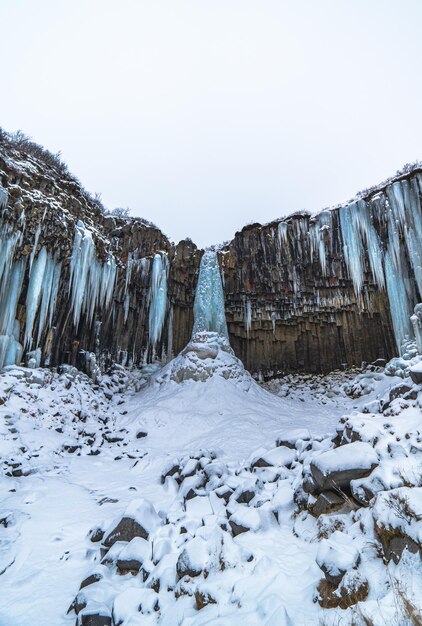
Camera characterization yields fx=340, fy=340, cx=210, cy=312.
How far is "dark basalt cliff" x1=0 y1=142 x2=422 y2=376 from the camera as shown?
11.0 metres

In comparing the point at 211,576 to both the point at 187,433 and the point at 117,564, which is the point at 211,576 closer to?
the point at 117,564

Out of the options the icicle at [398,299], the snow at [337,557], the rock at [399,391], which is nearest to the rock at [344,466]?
the snow at [337,557]

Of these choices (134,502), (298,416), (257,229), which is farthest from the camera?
(257,229)

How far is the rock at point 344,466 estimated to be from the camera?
12.0ft

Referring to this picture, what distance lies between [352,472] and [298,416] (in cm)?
814

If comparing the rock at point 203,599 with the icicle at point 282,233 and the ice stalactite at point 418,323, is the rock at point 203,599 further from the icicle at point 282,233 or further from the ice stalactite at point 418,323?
the icicle at point 282,233

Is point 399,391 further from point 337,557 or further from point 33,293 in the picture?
point 33,293

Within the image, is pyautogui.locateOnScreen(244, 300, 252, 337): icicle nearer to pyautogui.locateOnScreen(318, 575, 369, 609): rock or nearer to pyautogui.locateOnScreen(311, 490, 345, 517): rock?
pyautogui.locateOnScreen(311, 490, 345, 517): rock

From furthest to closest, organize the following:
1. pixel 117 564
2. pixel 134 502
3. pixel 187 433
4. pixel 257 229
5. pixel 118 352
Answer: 1. pixel 257 229
2. pixel 118 352
3. pixel 187 433
4. pixel 134 502
5. pixel 117 564

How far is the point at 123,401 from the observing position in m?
12.8

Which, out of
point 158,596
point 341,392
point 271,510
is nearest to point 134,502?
point 158,596

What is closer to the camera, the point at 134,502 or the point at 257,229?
the point at 134,502

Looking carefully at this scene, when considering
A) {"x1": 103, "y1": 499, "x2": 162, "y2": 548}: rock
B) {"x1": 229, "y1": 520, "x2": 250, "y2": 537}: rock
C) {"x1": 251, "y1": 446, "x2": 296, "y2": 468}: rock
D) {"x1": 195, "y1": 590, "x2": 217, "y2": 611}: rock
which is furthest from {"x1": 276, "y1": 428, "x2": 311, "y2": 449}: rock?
{"x1": 195, "y1": 590, "x2": 217, "y2": 611}: rock

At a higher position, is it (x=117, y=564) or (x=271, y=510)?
(x=271, y=510)
